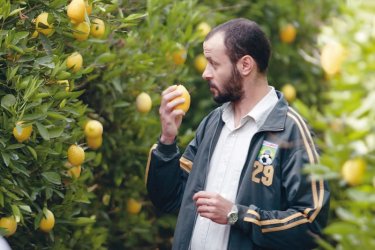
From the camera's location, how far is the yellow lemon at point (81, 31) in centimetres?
434

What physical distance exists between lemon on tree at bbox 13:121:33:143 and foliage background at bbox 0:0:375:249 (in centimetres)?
4

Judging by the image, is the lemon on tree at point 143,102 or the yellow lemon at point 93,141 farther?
the lemon on tree at point 143,102

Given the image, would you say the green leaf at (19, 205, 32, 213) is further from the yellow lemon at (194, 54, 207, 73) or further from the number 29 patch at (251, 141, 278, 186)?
the yellow lemon at (194, 54, 207, 73)

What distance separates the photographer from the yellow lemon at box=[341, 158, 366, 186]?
264cm

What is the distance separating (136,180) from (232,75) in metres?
1.59

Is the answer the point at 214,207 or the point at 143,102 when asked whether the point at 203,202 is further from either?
the point at 143,102

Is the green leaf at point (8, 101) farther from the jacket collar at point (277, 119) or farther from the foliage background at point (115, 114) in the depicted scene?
the jacket collar at point (277, 119)

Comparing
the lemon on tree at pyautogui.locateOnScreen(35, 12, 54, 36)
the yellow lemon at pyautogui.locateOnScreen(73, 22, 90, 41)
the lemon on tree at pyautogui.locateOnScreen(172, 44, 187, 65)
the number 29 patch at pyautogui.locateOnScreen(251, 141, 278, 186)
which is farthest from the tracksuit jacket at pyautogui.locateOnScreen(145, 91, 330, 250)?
the lemon on tree at pyautogui.locateOnScreen(172, 44, 187, 65)

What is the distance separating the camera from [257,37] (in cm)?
422

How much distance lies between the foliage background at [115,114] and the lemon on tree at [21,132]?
42mm

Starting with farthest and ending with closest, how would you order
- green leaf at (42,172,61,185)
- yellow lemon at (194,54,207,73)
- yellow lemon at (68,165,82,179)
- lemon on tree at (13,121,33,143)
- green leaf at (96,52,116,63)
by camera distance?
yellow lemon at (194,54,207,73)
green leaf at (96,52,116,63)
yellow lemon at (68,165,82,179)
green leaf at (42,172,61,185)
lemon on tree at (13,121,33,143)

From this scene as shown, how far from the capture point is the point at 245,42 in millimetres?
4184

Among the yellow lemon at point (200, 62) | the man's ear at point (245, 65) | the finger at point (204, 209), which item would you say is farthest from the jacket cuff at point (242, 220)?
the yellow lemon at point (200, 62)

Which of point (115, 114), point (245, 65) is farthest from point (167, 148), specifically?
point (115, 114)
